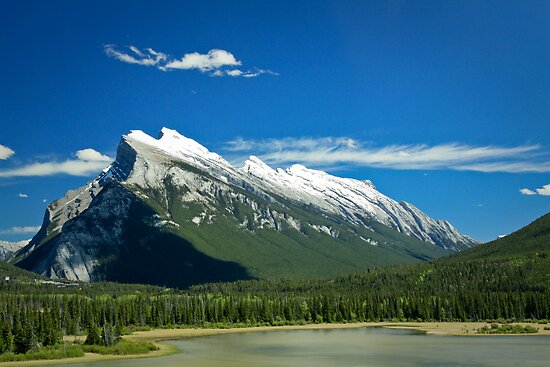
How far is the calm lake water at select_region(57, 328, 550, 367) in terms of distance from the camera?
11527 centimetres

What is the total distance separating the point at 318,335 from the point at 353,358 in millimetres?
68804

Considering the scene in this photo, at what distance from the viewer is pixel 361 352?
134m

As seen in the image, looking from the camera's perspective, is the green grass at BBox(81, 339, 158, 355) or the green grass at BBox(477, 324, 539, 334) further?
the green grass at BBox(477, 324, 539, 334)

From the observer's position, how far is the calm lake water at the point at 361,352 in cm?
11527

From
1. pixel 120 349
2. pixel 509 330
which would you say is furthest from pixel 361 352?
pixel 509 330

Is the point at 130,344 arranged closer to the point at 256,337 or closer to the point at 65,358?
the point at 65,358

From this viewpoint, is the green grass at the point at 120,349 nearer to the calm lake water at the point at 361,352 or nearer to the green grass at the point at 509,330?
the calm lake water at the point at 361,352

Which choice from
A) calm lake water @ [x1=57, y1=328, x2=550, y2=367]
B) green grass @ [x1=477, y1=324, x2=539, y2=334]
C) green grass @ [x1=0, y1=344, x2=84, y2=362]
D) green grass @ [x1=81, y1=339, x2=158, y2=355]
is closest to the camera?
calm lake water @ [x1=57, y1=328, x2=550, y2=367]

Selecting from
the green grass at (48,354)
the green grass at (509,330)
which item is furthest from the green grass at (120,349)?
the green grass at (509,330)

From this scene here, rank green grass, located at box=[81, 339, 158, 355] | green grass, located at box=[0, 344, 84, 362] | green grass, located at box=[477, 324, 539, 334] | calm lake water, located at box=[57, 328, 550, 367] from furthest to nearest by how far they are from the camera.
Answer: green grass, located at box=[477, 324, 539, 334] < green grass, located at box=[81, 339, 158, 355] < green grass, located at box=[0, 344, 84, 362] < calm lake water, located at box=[57, 328, 550, 367]

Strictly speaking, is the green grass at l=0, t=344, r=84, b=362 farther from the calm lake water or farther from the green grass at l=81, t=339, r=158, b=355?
the calm lake water

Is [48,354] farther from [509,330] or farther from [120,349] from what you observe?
[509,330]

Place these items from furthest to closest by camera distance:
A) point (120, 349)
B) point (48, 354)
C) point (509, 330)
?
point (509, 330) → point (120, 349) → point (48, 354)

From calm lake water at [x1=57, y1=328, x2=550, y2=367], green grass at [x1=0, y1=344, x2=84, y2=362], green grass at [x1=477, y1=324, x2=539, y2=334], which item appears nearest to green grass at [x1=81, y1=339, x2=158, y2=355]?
green grass at [x1=0, y1=344, x2=84, y2=362]
